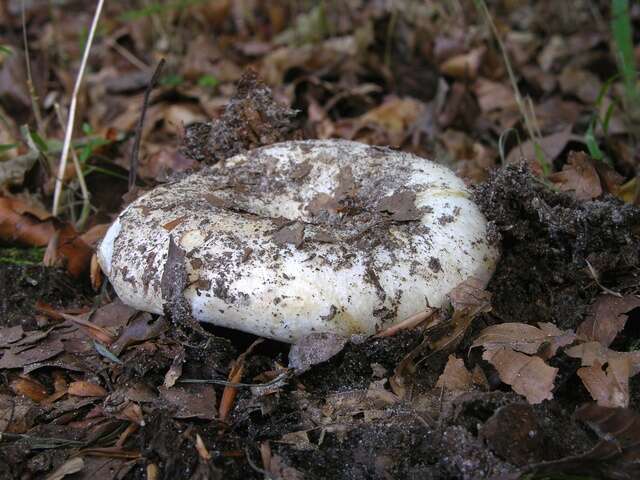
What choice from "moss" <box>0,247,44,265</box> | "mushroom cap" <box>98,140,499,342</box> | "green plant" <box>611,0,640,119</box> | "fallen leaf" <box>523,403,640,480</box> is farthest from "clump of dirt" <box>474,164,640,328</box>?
"moss" <box>0,247,44,265</box>

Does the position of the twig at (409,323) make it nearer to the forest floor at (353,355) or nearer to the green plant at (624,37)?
the forest floor at (353,355)

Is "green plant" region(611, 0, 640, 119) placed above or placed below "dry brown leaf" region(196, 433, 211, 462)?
above

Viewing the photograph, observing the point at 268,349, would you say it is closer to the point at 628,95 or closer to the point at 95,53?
the point at 628,95

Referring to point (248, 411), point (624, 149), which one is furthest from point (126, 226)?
point (624, 149)

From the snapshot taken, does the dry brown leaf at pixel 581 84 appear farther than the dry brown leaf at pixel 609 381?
Yes

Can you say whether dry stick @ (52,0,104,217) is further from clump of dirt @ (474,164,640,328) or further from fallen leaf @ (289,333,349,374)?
clump of dirt @ (474,164,640,328)

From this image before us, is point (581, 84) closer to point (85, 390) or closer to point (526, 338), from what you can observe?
point (526, 338)

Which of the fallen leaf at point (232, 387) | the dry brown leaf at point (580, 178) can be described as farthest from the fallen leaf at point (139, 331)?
the dry brown leaf at point (580, 178)
